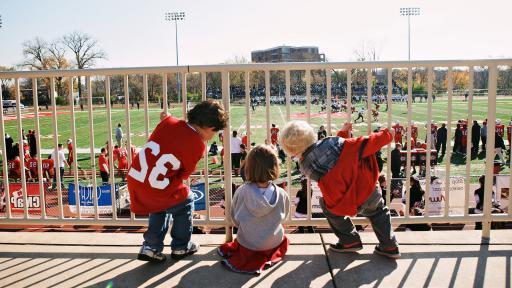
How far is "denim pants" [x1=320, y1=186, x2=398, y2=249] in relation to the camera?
2.90 metres

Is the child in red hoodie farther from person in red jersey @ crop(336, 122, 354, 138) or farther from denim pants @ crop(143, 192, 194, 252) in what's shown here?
denim pants @ crop(143, 192, 194, 252)

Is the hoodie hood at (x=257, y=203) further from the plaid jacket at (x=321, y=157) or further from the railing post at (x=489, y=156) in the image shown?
the railing post at (x=489, y=156)

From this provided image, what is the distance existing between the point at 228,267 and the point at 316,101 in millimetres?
64509

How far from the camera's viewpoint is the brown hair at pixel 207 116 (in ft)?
9.26

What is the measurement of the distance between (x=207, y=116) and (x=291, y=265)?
1117 mm

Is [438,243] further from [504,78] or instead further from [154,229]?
[504,78]

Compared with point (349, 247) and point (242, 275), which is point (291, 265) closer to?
point (242, 275)

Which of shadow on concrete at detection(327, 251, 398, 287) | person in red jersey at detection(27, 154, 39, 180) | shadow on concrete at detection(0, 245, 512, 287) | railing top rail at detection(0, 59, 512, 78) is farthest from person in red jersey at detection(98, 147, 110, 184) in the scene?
shadow on concrete at detection(327, 251, 398, 287)

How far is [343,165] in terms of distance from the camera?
278 centimetres

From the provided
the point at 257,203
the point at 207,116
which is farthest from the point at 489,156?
the point at 207,116

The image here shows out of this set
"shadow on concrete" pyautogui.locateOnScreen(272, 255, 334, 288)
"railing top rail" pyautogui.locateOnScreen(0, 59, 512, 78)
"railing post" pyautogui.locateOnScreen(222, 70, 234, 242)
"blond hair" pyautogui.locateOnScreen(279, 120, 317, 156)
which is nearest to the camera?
"shadow on concrete" pyautogui.locateOnScreen(272, 255, 334, 288)

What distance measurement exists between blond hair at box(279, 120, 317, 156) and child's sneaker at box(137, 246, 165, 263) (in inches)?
43.7

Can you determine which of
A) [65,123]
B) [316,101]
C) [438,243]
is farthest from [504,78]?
[438,243]

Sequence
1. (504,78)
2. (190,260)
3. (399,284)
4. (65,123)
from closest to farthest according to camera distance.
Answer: (399,284), (190,260), (65,123), (504,78)
